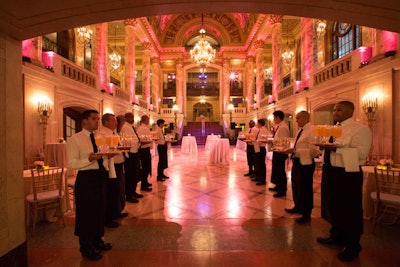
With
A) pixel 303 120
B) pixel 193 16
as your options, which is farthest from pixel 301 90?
pixel 193 16

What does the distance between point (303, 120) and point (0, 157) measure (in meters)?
3.99

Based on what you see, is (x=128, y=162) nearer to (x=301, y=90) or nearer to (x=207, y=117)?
(x=301, y=90)

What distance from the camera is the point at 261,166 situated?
19.4 ft

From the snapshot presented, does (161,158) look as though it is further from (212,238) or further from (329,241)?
(329,241)

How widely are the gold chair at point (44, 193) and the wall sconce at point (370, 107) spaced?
7.51 meters

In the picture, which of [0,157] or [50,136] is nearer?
[0,157]

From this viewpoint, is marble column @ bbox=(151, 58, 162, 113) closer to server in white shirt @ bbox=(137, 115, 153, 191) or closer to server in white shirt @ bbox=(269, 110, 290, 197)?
server in white shirt @ bbox=(137, 115, 153, 191)

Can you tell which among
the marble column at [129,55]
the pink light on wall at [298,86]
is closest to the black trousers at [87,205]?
the pink light on wall at [298,86]

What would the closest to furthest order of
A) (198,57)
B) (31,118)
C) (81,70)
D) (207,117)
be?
(31,118) < (81,70) < (198,57) < (207,117)

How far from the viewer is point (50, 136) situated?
6855 mm

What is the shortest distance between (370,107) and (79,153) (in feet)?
23.4

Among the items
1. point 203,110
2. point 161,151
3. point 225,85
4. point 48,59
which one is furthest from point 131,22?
point 203,110

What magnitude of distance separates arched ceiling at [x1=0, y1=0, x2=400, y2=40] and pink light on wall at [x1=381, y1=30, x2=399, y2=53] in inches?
169

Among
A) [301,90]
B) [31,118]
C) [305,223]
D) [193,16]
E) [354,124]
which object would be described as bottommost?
[305,223]
